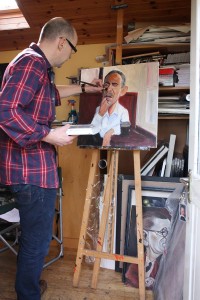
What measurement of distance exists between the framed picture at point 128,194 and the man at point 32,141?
0.65 meters

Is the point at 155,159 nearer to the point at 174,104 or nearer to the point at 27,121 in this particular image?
the point at 174,104

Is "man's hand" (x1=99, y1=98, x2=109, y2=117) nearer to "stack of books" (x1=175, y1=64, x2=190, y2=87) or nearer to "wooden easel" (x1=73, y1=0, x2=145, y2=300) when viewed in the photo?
"wooden easel" (x1=73, y1=0, x2=145, y2=300)

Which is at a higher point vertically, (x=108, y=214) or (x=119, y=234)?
(x=108, y=214)

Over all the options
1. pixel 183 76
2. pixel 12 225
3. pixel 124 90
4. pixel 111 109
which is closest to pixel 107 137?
pixel 111 109

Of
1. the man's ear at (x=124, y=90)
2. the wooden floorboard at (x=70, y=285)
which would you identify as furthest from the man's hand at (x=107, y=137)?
the wooden floorboard at (x=70, y=285)

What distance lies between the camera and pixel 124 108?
1520 mm

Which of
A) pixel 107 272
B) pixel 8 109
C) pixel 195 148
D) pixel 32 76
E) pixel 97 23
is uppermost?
pixel 97 23

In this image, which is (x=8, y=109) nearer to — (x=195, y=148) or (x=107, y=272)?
(x=195, y=148)

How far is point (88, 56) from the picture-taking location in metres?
2.09

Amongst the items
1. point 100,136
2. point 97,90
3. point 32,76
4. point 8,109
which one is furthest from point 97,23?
point 8,109

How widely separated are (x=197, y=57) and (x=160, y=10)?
1057mm

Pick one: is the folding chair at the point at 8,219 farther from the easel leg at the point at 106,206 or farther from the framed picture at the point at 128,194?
the framed picture at the point at 128,194

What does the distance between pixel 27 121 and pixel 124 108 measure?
2.28ft

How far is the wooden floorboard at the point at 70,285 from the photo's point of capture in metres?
1.50
